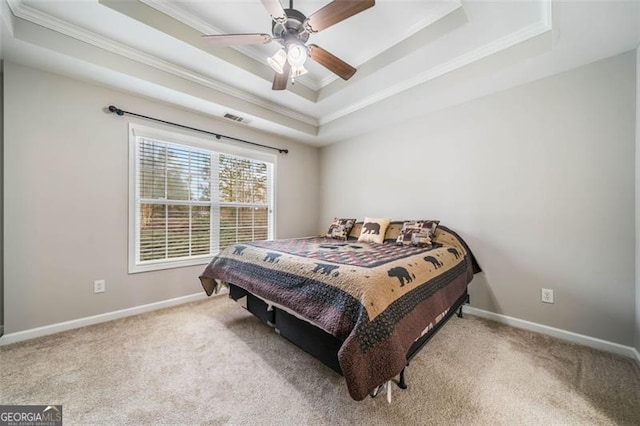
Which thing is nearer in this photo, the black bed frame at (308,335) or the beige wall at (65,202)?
the black bed frame at (308,335)

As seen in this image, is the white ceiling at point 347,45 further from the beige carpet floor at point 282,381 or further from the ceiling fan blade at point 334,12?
the beige carpet floor at point 282,381

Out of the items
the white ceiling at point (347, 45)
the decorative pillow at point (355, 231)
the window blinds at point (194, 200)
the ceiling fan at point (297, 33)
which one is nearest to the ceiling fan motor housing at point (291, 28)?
the ceiling fan at point (297, 33)

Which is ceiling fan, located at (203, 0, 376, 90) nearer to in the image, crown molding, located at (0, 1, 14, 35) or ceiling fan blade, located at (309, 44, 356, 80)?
ceiling fan blade, located at (309, 44, 356, 80)

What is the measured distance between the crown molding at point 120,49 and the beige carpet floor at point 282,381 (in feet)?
8.18

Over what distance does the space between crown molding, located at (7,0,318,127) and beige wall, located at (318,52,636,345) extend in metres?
2.29

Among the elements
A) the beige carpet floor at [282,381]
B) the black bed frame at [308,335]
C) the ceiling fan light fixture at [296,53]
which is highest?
the ceiling fan light fixture at [296,53]

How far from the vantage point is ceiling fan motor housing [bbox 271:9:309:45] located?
5.25ft

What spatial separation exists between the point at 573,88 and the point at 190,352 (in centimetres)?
390

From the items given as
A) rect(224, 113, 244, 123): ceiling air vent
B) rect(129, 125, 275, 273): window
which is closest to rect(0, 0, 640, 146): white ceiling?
rect(224, 113, 244, 123): ceiling air vent

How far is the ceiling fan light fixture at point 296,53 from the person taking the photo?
5.59ft

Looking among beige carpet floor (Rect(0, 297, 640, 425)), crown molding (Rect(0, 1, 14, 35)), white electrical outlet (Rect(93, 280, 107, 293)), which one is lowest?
beige carpet floor (Rect(0, 297, 640, 425))

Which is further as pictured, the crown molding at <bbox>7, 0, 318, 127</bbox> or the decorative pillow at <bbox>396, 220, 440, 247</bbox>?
the decorative pillow at <bbox>396, 220, 440, 247</bbox>

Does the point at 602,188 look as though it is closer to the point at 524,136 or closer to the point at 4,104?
the point at 524,136

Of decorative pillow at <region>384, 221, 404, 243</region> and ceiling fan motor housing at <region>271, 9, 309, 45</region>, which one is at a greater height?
ceiling fan motor housing at <region>271, 9, 309, 45</region>
